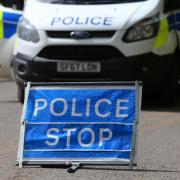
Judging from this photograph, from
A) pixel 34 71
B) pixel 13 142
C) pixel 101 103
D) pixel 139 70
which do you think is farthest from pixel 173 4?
pixel 101 103

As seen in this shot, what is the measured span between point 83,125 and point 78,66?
371 centimetres

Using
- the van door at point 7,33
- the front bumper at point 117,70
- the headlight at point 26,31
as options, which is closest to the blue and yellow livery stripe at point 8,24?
the van door at point 7,33

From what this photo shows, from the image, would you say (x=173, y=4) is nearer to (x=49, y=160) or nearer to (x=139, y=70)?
(x=139, y=70)

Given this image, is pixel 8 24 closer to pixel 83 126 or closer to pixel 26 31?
pixel 26 31

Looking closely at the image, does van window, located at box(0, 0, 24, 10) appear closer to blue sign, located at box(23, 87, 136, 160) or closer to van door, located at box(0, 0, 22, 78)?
van door, located at box(0, 0, 22, 78)

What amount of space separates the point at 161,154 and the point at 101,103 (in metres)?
1.12

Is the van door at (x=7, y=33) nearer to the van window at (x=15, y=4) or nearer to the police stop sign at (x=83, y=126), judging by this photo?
the van window at (x=15, y=4)

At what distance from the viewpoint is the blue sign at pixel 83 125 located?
21.3 ft

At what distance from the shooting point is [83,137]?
21.4 ft

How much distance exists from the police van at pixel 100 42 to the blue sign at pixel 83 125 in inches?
141

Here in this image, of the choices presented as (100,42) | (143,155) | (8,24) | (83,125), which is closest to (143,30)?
(100,42)

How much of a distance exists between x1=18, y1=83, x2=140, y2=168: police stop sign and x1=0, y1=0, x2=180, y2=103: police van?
3555 mm

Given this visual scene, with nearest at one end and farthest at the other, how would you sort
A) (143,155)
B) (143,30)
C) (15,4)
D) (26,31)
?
(143,155) → (143,30) → (26,31) → (15,4)

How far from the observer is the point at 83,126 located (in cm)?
653
